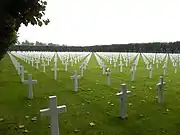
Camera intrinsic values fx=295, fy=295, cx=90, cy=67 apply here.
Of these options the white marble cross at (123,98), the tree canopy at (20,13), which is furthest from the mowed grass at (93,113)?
the tree canopy at (20,13)

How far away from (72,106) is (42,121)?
6.31ft

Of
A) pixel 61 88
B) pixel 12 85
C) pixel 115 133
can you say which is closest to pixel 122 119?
pixel 115 133

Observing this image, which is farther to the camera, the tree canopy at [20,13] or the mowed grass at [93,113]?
the mowed grass at [93,113]

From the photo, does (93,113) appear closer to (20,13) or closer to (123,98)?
(123,98)

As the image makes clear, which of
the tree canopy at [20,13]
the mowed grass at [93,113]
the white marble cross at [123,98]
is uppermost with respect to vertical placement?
the tree canopy at [20,13]

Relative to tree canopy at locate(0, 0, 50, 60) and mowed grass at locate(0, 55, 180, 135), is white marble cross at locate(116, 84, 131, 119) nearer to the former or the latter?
mowed grass at locate(0, 55, 180, 135)

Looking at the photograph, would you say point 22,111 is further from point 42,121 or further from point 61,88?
point 61,88

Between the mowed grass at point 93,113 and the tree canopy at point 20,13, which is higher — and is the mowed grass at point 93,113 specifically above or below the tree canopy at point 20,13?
below

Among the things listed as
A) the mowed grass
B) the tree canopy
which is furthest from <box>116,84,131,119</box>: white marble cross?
the tree canopy

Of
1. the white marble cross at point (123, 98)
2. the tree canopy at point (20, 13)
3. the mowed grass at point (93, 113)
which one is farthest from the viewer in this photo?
the white marble cross at point (123, 98)

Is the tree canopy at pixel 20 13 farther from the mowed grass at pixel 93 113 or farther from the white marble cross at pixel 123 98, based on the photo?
the white marble cross at pixel 123 98

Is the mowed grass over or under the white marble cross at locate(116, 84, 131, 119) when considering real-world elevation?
under

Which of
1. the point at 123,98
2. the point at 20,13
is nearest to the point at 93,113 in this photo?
the point at 123,98

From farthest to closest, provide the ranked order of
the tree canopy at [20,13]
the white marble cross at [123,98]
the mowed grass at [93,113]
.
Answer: the white marble cross at [123,98], the mowed grass at [93,113], the tree canopy at [20,13]
